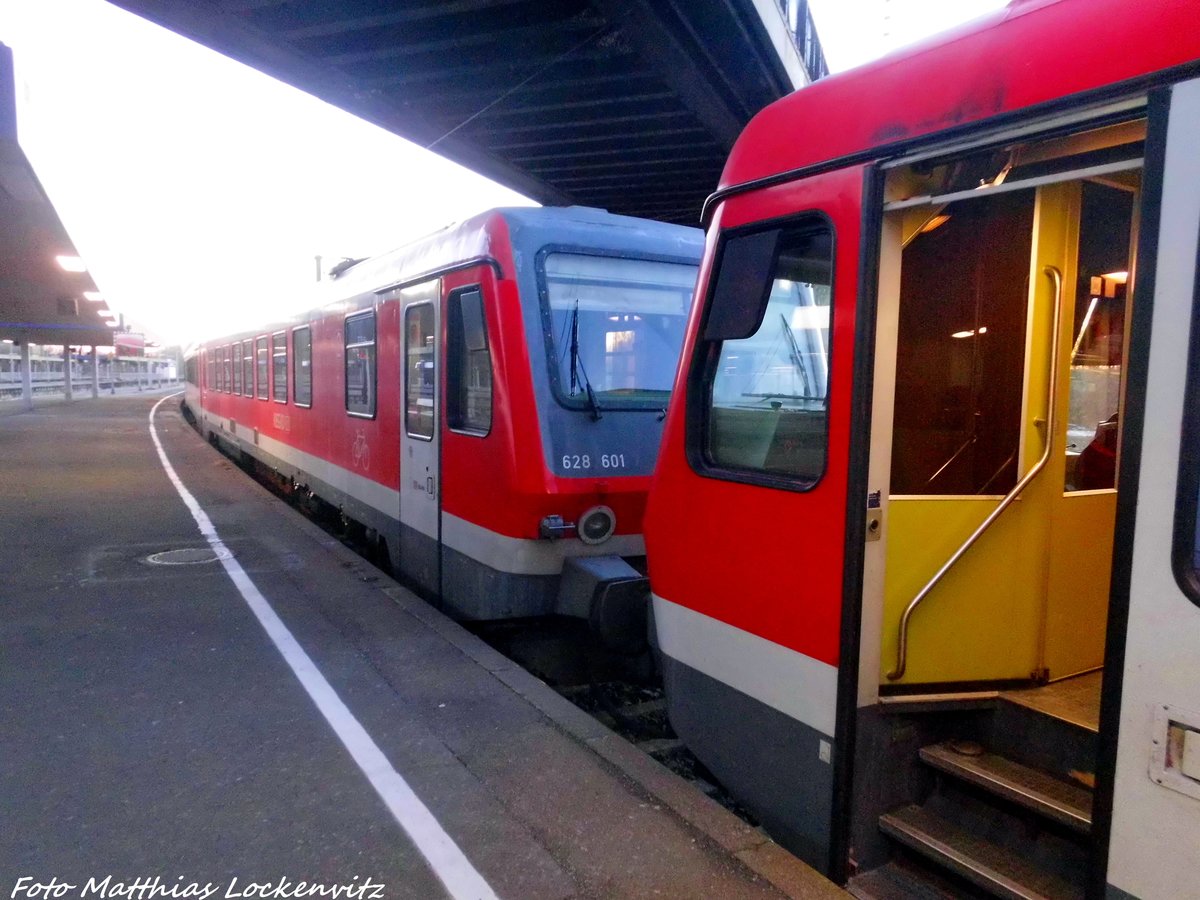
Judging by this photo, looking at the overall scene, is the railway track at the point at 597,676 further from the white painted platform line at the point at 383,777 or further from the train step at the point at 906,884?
the train step at the point at 906,884

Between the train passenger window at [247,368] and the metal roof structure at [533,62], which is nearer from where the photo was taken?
the metal roof structure at [533,62]

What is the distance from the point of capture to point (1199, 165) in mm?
2090

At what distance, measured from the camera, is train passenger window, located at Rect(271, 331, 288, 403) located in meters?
11.7

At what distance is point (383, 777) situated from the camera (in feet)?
13.2

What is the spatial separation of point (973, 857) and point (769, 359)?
5.97ft

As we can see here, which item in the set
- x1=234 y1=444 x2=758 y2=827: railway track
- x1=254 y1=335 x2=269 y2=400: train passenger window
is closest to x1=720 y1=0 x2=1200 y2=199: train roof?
x1=234 y1=444 x2=758 y2=827: railway track

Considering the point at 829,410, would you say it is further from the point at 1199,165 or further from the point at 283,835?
the point at 283,835

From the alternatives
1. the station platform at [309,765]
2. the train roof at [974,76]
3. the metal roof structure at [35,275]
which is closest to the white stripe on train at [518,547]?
the station platform at [309,765]

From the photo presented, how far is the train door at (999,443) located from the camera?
3.23 metres

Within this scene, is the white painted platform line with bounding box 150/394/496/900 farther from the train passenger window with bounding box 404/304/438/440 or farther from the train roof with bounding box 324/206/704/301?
the train roof with bounding box 324/206/704/301

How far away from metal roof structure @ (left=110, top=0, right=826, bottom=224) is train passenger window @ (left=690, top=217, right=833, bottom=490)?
284 inches

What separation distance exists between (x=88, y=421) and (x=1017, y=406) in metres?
30.3

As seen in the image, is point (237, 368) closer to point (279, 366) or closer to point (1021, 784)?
point (279, 366)

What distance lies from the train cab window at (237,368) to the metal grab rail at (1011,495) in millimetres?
15054
